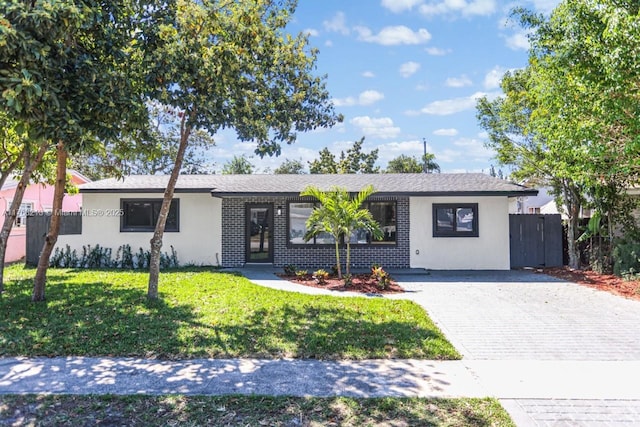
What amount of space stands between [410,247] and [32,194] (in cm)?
1733

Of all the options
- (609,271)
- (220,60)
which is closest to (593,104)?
(609,271)

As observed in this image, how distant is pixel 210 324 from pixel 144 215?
8541 mm

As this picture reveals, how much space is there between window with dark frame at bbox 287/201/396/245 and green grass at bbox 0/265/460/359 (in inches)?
161

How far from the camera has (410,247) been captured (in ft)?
42.9

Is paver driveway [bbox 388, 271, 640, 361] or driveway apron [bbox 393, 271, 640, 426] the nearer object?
driveway apron [bbox 393, 271, 640, 426]

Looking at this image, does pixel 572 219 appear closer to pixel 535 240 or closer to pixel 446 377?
pixel 535 240

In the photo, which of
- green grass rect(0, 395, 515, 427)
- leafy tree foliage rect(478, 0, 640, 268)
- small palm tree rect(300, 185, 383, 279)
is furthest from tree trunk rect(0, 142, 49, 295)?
leafy tree foliage rect(478, 0, 640, 268)

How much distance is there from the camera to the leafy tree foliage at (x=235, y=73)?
20.8ft

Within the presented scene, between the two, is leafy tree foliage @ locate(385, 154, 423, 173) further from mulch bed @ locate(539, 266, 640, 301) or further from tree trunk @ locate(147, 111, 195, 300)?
tree trunk @ locate(147, 111, 195, 300)

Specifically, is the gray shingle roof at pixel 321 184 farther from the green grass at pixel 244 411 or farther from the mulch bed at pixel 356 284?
the green grass at pixel 244 411

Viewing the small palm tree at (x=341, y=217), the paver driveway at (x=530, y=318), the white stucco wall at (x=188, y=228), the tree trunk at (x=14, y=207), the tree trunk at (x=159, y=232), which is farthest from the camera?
the white stucco wall at (x=188, y=228)

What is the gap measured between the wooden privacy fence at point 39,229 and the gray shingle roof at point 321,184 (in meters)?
1.21

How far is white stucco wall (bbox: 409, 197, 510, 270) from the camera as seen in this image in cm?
1291

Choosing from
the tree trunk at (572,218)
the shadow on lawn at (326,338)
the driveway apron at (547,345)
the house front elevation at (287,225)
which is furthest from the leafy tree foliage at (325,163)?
the shadow on lawn at (326,338)
